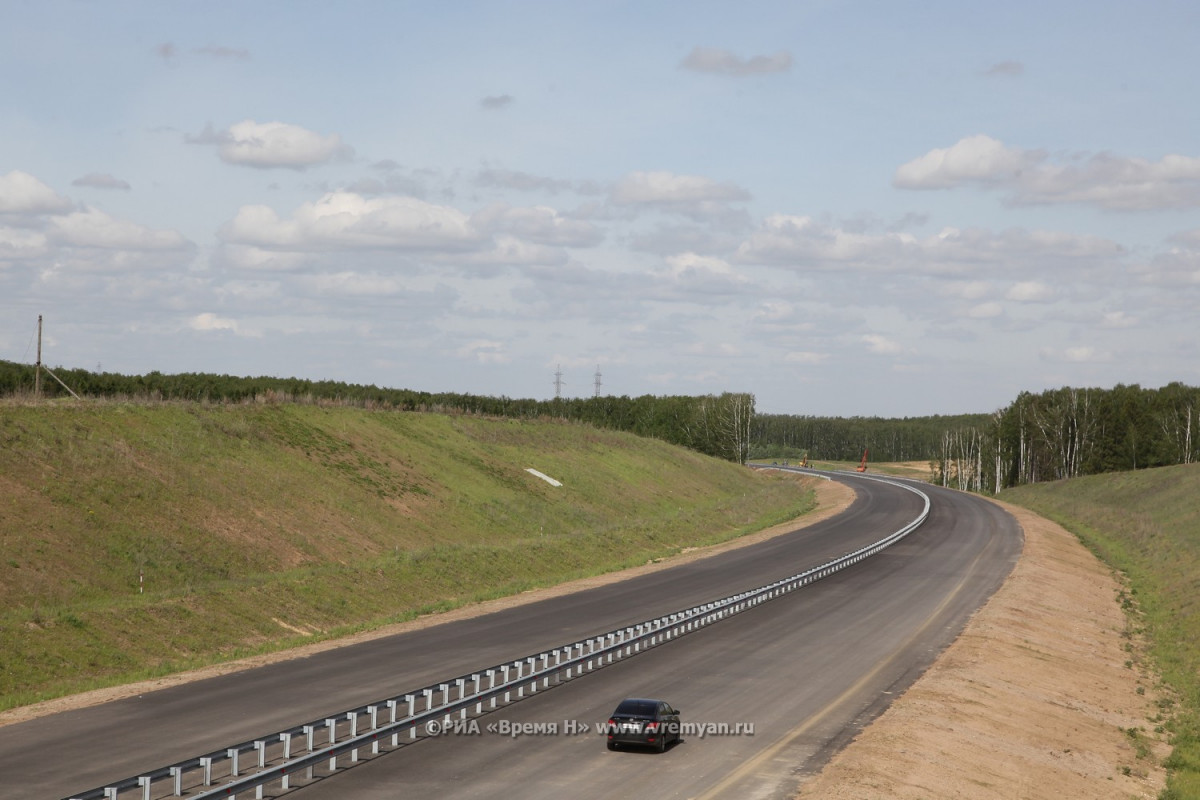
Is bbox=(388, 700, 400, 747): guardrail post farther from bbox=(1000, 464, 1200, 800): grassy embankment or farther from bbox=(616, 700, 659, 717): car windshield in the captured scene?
bbox=(1000, 464, 1200, 800): grassy embankment

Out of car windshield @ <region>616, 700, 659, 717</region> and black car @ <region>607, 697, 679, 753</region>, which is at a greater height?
car windshield @ <region>616, 700, 659, 717</region>

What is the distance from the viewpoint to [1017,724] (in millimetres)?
29453

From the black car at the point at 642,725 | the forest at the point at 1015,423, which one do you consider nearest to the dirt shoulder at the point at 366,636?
the black car at the point at 642,725

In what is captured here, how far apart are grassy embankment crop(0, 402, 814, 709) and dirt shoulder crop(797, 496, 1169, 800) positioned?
1961 cm

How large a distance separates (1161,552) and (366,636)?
5235cm

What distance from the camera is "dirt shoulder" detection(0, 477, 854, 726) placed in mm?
26516

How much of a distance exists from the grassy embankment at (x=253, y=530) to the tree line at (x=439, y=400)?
6534mm

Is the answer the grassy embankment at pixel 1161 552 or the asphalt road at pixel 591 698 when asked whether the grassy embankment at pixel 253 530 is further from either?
the grassy embankment at pixel 1161 552

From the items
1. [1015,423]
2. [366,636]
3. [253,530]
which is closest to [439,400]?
[253,530]

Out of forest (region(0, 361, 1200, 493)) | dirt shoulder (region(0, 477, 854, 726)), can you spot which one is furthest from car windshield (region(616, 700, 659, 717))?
forest (region(0, 361, 1200, 493))

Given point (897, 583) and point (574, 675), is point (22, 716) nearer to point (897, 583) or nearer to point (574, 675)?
point (574, 675)

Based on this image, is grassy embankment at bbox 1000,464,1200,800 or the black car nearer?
the black car

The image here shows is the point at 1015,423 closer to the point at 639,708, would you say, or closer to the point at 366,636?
the point at 366,636

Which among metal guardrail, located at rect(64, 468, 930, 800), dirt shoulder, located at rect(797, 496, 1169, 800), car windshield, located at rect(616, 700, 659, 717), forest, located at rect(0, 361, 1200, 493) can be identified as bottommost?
dirt shoulder, located at rect(797, 496, 1169, 800)
